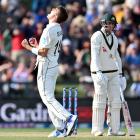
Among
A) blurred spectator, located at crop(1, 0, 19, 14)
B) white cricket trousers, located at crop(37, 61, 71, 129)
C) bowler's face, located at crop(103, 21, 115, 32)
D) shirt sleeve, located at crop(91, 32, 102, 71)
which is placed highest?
blurred spectator, located at crop(1, 0, 19, 14)

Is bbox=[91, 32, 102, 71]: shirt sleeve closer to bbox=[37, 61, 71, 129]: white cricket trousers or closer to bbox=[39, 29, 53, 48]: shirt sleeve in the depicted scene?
bbox=[37, 61, 71, 129]: white cricket trousers

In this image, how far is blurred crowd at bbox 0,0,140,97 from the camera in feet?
73.5

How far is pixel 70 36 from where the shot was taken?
79.7 ft

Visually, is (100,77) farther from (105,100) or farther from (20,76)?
(20,76)

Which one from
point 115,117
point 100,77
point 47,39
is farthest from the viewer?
point 115,117

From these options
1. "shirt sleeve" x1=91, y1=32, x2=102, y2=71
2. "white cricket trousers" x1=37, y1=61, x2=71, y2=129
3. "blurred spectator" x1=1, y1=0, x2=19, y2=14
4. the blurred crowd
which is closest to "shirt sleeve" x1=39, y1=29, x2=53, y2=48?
"white cricket trousers" x1=37, y1=61, x2=71, y2=129

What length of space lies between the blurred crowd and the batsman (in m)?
6.01

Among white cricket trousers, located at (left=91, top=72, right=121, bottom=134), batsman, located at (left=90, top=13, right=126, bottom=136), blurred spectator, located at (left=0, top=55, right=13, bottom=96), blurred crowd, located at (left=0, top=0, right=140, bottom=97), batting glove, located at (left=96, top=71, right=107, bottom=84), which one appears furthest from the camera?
blurred crowd, located at (left=0, top=0, right=140, bottom=97)

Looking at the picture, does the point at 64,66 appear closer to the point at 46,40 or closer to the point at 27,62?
the point at 27,62

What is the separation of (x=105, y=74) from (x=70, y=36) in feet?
30.6

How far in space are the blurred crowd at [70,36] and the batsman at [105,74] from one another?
601 centimetres

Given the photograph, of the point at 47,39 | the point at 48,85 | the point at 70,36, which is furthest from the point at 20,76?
the point at 47,39

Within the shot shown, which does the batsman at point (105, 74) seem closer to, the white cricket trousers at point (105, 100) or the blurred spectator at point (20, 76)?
the white cricket trousers at point (105, 100)

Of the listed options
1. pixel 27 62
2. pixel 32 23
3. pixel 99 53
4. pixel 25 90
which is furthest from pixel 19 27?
pixel 99 53
